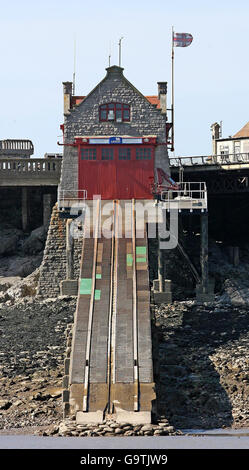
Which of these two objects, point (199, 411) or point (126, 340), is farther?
point (126, 340)

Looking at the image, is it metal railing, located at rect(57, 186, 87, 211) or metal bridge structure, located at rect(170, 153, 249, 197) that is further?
metal bridge structure, located at rect(170, 153, 249, 197)

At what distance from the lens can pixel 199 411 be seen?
3716 centimetres

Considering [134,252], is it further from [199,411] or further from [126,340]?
[199,411]

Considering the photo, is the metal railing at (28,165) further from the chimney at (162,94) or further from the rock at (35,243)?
the chimney at (162,94)

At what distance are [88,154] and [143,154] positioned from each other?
323cm

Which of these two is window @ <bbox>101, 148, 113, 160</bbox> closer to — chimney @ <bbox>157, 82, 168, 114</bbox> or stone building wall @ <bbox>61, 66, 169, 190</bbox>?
stone building wall @ <bbox>61, 66, 169, 190</bbox>

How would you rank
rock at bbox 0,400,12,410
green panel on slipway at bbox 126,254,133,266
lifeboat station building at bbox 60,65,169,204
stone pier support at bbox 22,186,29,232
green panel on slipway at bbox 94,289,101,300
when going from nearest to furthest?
rock at bbox 0,400,12,410 < green panel on slipway at bbox 94,289,101,300 < green panel on slipway at bbox 126,254,133,266 < lifeboat station building at bbox 60,65,169,204 < stone pier support at bbox 22,186,29,232

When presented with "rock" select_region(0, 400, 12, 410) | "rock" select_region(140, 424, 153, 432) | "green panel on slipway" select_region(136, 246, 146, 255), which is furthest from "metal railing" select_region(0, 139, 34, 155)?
"rock" select_region(140, 424, 153, 432)

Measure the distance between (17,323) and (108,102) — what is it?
48.0 feet

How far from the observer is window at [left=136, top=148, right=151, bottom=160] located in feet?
191

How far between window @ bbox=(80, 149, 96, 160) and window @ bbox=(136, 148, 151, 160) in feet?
8.46

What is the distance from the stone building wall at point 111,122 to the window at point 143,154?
20.6 inches

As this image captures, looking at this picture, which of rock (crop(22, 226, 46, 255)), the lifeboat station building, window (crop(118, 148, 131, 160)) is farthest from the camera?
rock (crop(22, 226, 46, 255))
